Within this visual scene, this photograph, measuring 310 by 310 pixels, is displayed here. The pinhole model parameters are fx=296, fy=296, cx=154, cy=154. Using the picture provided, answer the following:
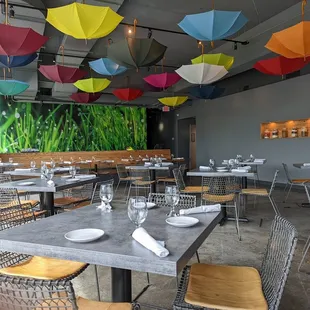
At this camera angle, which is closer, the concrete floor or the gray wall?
the concrete floor

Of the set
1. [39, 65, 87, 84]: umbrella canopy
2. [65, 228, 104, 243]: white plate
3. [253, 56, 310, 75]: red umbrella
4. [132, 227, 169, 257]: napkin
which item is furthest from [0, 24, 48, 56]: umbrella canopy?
[253, 56, 310, 75]: red umbrella

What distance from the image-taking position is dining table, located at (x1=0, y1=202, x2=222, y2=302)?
134 cm

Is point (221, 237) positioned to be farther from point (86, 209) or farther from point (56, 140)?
point (56, 140)

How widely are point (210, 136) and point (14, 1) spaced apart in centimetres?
923

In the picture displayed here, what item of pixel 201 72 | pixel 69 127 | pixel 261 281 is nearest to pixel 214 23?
pixel 201 72

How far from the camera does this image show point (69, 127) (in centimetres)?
1441

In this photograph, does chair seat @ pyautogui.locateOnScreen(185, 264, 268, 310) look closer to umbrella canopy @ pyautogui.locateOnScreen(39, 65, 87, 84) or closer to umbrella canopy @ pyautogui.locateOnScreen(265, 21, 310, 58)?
umbrella canopy @ pyautogui.locateOnScreen(265, 21, 310, 58)

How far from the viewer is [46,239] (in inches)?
63.2

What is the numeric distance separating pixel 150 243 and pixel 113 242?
23 cm

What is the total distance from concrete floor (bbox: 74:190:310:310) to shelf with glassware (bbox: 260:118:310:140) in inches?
145

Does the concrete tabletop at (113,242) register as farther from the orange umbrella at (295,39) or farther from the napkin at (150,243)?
the orange umbrella at (295,39)

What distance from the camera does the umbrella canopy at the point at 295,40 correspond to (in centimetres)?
395

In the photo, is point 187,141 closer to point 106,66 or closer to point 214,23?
point 106,66

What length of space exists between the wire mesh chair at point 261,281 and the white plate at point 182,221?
339 mm
